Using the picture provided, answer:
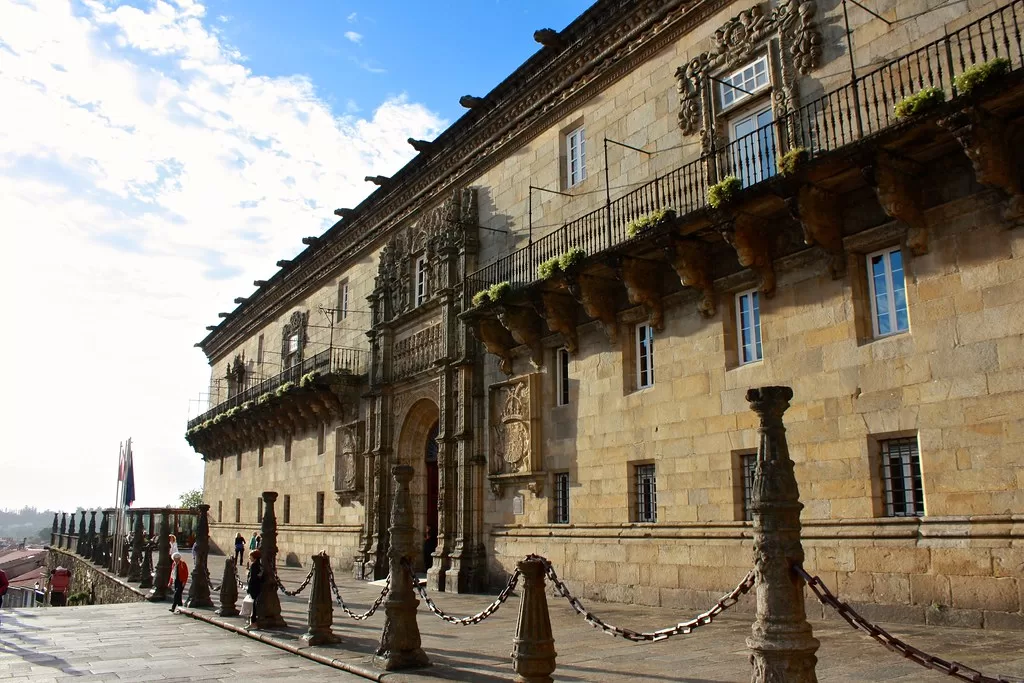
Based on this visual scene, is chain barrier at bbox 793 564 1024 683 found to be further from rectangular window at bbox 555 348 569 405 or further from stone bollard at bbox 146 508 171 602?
stone bollard at bbox 146 508 171 602

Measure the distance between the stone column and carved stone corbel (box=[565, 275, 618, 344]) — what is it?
8.28 meters

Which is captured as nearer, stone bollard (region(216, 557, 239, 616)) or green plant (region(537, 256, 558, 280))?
stone bollard (region(216, 557, 239, 616))

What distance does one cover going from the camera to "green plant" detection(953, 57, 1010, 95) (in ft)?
28.8

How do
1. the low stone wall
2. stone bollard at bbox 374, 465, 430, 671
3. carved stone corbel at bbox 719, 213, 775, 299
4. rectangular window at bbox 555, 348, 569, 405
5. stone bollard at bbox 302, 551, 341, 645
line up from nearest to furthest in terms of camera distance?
stone bollard at bbox 374, 465, 430, 671, stone bollard at bbox 302, 551, 341, 645, carved stone corbel at bbox 719, 213, 775, 299, rectangular window at bbox 555, 348, 569, 405, the low stone wall

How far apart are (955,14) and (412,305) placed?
14973mm

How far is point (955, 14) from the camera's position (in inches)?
406

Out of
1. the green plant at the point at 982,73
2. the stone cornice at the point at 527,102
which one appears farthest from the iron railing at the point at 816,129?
the stone cornice at the point at 527,102

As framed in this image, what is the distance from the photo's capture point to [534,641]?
265 inches

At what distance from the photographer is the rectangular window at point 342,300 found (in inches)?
1067

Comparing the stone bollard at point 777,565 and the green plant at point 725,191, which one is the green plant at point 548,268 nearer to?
the green plant at point 725,191

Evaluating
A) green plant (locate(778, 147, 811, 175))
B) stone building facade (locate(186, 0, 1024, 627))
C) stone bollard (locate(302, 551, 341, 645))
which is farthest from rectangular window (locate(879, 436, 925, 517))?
stone bollard (locate(302, 551, 341, 645))

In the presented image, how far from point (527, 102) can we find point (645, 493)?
908 cm

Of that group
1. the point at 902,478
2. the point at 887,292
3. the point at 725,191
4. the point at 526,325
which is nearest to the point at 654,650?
the point at 902,478

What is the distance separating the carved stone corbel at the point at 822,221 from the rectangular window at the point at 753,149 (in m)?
1.31
